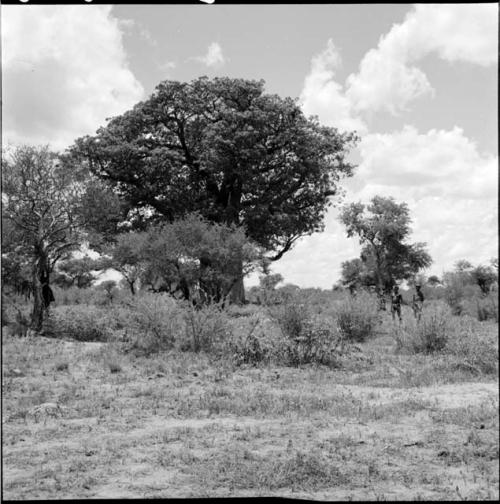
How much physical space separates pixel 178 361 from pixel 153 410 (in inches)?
167

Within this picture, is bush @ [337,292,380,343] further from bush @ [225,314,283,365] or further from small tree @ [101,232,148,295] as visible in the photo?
small tree @ [101,232,148,295]

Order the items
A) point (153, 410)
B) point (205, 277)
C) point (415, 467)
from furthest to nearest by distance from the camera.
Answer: point (205, 277), point (153, 410), point (415, 467)

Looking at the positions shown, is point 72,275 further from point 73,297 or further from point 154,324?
point 154,324

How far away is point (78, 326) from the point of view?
18.3 m

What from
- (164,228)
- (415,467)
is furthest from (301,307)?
(164,228)

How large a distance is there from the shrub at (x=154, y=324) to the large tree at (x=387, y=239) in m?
27.9

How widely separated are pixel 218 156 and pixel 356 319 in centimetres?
1412

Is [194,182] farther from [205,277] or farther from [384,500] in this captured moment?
[384,500]

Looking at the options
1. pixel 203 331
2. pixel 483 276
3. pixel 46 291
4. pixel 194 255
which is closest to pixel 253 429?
pixel 203 331

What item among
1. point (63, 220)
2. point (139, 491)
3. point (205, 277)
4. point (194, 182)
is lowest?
Result: point (139, 491)

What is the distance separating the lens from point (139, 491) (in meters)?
4.92

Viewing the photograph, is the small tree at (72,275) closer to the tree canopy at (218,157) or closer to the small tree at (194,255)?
the tree canopy at (218,157)

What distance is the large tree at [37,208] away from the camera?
59.2ft

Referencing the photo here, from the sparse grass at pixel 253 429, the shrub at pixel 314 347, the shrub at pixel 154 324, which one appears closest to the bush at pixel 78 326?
the shrub at pixel 154 324
